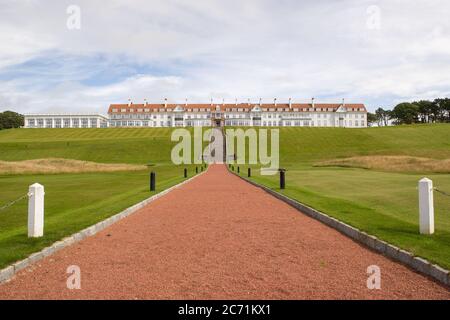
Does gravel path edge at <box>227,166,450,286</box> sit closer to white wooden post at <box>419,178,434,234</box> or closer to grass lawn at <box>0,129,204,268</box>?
white wooden post at <box>419,178,434,234</box>

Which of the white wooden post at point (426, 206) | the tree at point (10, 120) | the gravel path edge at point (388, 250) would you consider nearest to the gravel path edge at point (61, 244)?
the gravel path edge at point (388, 250)

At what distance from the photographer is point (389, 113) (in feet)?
635

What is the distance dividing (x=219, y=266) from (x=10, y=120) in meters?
198

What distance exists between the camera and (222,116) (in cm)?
17188

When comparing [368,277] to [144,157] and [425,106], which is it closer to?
[144,157]

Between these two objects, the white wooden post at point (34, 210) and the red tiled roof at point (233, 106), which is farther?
the red tiled roof at point (233, 106)

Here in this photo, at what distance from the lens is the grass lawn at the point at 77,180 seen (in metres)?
11.0

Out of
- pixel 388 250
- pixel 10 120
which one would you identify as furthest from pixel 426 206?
pixel 10 120

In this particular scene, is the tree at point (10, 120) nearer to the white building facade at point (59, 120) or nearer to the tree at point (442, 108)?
the white building facade at point (59, 120)

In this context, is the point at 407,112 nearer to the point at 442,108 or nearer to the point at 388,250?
the point at 442,108

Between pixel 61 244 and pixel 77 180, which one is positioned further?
pixel 77 180

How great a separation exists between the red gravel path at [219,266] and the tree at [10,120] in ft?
629

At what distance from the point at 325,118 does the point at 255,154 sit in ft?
323

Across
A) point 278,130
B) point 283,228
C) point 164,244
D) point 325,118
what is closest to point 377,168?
point 283,228
